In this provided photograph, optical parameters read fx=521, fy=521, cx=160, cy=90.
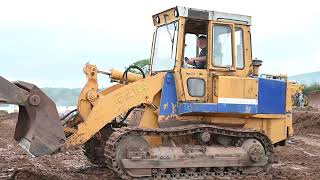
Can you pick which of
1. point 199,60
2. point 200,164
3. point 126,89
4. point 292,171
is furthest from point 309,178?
point 126,89

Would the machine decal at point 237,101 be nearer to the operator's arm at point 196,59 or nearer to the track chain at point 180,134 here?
the track chain at point 180,134

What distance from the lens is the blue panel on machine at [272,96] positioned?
10250mm

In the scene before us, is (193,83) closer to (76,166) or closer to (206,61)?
(206,61)

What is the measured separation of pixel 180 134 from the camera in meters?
9.40

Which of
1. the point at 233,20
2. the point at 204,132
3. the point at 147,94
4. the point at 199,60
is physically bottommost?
the point at 204,132

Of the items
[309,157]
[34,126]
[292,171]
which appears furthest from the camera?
[309,157]

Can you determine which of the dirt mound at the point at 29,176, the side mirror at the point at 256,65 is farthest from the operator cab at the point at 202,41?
the dirt mound at the point at 29,176

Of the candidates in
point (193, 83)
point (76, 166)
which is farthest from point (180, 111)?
point (76, 166)

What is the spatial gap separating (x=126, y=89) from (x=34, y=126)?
183 centimetres

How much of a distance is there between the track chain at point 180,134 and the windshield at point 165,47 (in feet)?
4.00

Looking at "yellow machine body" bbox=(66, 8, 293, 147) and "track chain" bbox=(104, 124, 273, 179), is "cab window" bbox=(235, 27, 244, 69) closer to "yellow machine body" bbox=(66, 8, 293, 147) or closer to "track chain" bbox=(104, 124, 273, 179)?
"yellow machine body" bbox=(66, 8, 293, 147)

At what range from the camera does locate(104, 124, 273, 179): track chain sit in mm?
8852

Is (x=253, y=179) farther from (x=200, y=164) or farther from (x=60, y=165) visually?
(x=60, y=165)

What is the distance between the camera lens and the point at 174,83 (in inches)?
378
